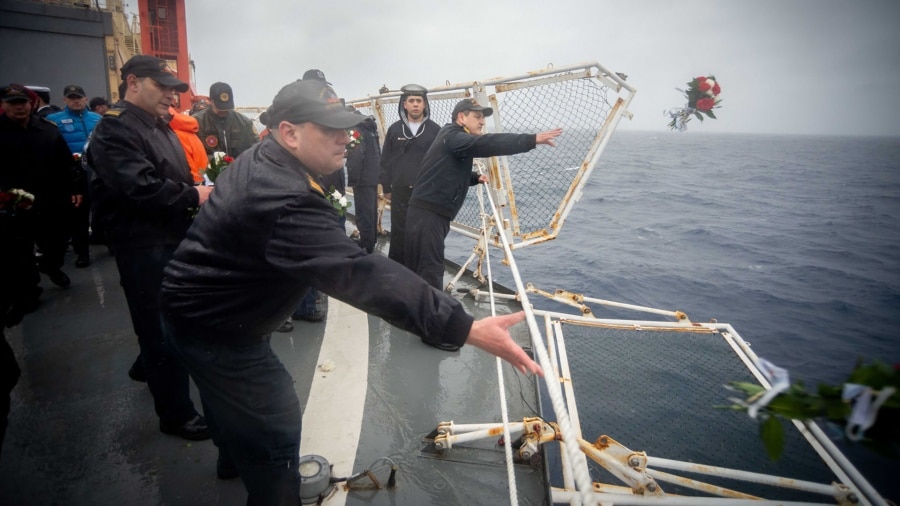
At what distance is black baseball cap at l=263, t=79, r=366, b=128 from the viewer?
5.06ft

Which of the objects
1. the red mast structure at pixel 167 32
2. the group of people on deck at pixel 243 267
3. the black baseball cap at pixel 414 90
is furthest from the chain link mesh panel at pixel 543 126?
the red mast structure at pixel 167 32

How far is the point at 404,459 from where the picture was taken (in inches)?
103

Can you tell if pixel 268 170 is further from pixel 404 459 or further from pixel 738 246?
pixel 738 246

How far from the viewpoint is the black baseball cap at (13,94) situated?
4160 mm

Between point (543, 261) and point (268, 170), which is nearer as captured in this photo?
point (268, 170)

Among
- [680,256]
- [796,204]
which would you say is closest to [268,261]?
[680,256]

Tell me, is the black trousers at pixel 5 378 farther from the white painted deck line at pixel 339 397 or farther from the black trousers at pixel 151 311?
the white painted deck line at pixel 339 397

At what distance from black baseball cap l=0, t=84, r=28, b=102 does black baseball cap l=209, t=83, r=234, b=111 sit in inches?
72.6

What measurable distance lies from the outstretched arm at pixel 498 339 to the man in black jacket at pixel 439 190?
2.47m

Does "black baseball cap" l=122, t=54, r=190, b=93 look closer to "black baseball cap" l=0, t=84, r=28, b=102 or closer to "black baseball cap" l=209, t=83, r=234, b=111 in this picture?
"black baseball cap" l=209, t=83, r=234, b=111

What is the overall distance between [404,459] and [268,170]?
189 centimetres

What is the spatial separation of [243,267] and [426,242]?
8.10 ft

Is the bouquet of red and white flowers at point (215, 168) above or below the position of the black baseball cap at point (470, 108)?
below

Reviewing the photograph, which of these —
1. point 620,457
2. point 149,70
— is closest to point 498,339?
point 620,457
